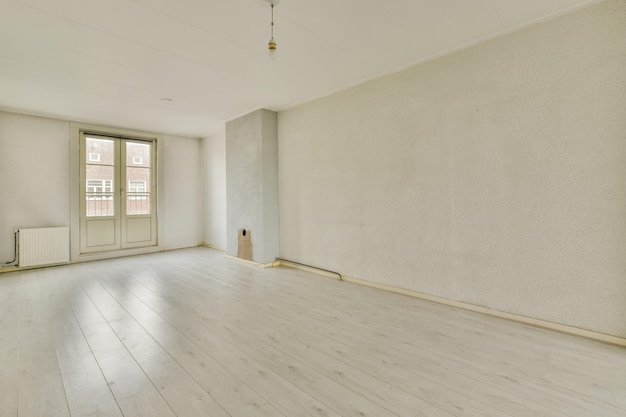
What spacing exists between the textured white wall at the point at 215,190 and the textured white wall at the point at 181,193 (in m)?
0.22

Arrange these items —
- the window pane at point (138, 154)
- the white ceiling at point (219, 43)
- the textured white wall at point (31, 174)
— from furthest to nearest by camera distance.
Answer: the window pane at point (138, 154) < the textured white wall at point (31, 174) < the white ceiling at point (219, 43)

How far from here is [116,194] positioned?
6.14 m

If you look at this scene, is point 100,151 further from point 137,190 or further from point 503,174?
point 503,174

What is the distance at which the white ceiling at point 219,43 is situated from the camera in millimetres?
2400

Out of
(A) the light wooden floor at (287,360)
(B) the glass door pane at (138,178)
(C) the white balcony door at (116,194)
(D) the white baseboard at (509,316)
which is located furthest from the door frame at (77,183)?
(D) the white baseboard at (509,316)

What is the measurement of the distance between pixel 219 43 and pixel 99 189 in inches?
189

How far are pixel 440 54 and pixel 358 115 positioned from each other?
3.97 ft

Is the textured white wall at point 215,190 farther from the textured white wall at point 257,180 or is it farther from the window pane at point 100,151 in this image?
the window pane at point 100,151

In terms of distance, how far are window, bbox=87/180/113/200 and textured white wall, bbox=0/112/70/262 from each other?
1.18ft

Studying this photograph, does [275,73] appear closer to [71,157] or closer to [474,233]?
[474,233]

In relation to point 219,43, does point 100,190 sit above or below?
below

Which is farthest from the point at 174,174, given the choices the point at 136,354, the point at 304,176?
the point at 136,354

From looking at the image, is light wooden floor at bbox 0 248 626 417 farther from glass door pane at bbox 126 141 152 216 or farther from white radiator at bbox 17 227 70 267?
glass door pane at bbox 126 141 152 216

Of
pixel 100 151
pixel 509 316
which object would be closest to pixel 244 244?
pixel 100 151
